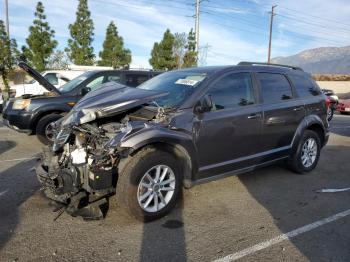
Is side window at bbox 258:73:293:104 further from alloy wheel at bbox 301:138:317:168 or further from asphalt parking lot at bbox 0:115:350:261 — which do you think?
asphalt parking lot at bbox 0:115:350:261

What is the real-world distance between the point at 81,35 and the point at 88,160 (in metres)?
30.8

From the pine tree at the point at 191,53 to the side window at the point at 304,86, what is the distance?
89.1ft

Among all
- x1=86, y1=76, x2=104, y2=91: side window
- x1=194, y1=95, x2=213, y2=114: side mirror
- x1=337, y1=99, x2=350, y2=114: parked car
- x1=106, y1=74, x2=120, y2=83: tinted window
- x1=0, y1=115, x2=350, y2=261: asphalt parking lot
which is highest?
x1=106, y1=74, x2=120, y2=83: tinted window

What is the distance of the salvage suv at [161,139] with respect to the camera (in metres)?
3.79

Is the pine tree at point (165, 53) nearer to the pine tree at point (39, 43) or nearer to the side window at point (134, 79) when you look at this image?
the pine tree at point (39, 43)

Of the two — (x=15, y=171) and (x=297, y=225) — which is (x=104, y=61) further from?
(x=297, y=225)

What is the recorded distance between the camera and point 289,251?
11.1 ft

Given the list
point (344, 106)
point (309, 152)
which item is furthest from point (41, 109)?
point (344, 106)

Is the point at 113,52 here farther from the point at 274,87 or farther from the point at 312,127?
the point at 274,87

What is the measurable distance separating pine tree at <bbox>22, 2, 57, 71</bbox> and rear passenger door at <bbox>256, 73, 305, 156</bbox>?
26994 millimetres

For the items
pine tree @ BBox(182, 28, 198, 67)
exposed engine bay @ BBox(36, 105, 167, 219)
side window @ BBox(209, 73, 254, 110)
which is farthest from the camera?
pine tree @ BBox(182, 28, 198, 67)


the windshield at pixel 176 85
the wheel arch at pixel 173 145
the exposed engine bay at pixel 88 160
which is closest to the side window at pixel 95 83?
the windshield at pixel 176 85

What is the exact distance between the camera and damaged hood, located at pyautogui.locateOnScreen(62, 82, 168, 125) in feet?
13.0

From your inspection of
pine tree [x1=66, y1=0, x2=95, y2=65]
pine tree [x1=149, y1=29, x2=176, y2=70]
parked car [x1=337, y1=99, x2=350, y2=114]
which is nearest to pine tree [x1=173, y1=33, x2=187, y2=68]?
pine tree [x1=149, y1=29, x2=176, y2=70]
